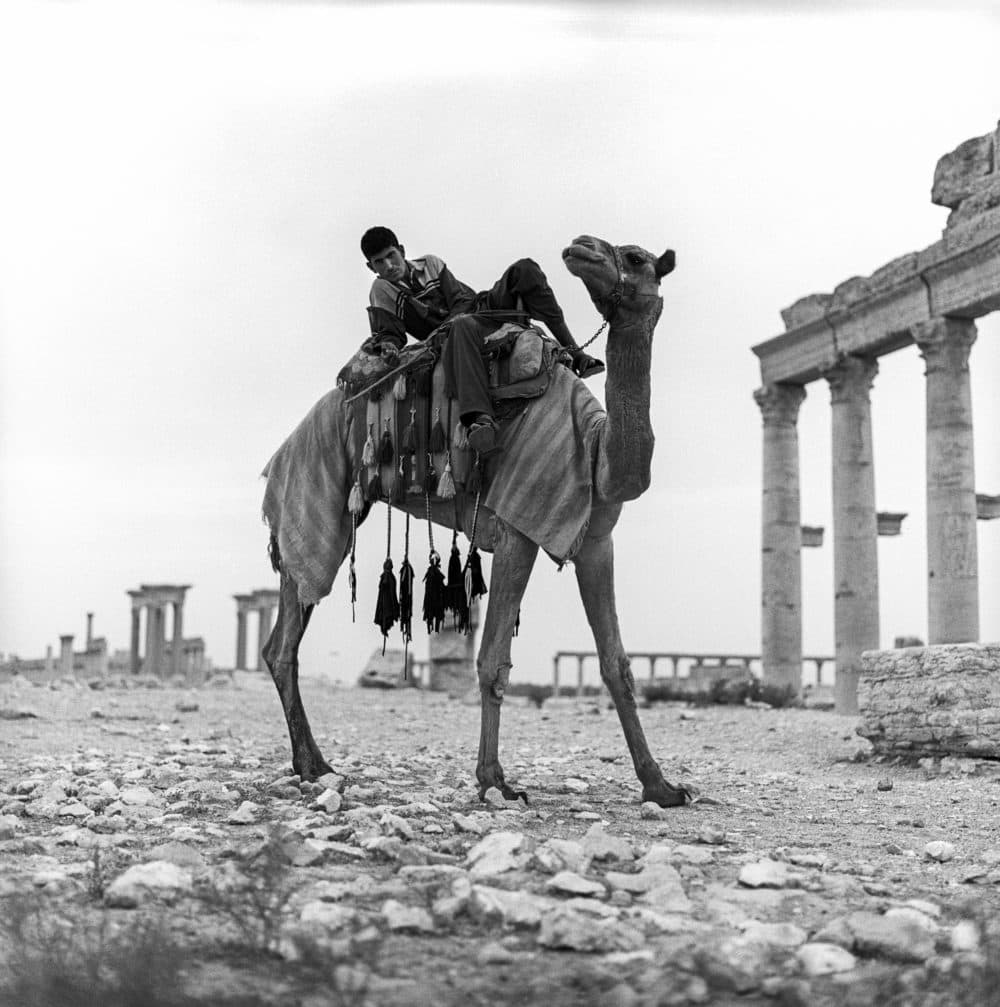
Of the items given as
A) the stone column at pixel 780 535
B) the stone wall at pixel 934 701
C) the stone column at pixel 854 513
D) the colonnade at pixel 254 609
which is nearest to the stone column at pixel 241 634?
the colonnade at pixel 254 609

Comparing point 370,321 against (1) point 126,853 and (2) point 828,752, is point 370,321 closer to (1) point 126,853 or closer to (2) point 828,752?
(1) point 126,853

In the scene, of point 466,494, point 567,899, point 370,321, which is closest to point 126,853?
point 567,899

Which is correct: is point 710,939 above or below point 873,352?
below

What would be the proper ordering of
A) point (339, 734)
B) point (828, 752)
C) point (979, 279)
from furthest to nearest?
point (979, 279) → point (339, 734) → point (828, 752)

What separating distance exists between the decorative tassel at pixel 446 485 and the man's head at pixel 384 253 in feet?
4.85

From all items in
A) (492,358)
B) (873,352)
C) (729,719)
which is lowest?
(729,719)

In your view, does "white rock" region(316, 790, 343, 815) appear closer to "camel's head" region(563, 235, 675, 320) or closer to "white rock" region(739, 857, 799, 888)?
"white rock" region(739, 857, 799, 888)

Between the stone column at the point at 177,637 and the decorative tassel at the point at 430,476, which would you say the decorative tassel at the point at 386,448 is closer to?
the decorative tassel at the point at 430,476

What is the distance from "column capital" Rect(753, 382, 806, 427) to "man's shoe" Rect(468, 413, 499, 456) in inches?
854

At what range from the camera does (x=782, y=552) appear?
2830cm

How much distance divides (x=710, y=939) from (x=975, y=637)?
19211mm

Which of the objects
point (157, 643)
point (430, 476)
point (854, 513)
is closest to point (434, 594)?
point (430, 476)

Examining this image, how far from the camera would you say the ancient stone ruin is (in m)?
21.8

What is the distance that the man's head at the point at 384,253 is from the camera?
334 inches
